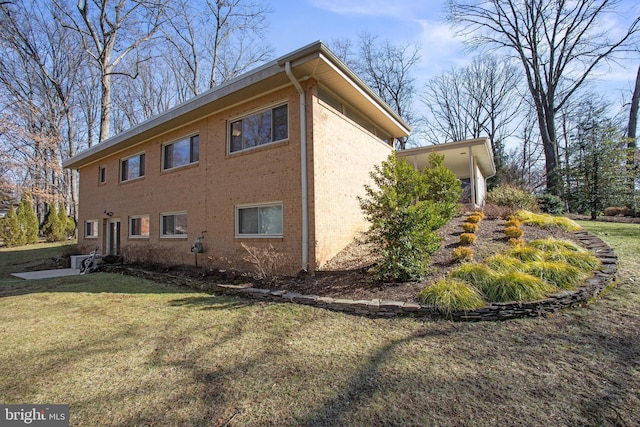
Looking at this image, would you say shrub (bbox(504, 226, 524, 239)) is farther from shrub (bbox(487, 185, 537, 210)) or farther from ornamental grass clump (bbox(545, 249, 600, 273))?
shrub (bbox(487, 185, 537, 210))

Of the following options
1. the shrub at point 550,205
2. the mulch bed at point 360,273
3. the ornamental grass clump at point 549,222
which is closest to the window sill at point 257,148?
the mulch bed at point 360,273

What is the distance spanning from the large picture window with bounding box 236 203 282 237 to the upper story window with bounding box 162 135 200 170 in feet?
9.66

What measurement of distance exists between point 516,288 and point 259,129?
22.4 ft

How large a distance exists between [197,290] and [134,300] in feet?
4.12

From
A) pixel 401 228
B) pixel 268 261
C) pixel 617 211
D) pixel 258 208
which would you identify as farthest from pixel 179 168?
pixel 617 211

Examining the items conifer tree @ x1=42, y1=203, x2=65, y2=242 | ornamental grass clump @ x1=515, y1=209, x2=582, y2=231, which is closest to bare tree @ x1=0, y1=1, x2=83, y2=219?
conifer tree @ x1=42, y1=203, x2=65, y2=242

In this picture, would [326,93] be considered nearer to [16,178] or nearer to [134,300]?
[134,300]

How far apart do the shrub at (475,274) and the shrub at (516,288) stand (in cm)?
8

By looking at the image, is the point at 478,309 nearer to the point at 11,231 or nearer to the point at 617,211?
the point at 617,211

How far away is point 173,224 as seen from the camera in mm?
10578

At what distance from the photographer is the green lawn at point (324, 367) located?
2430 millimetres

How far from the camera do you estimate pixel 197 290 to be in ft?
23.0

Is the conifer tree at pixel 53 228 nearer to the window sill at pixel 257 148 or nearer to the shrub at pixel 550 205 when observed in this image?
the window sill at pixel 257 148

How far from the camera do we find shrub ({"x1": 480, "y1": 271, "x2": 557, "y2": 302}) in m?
4.29
